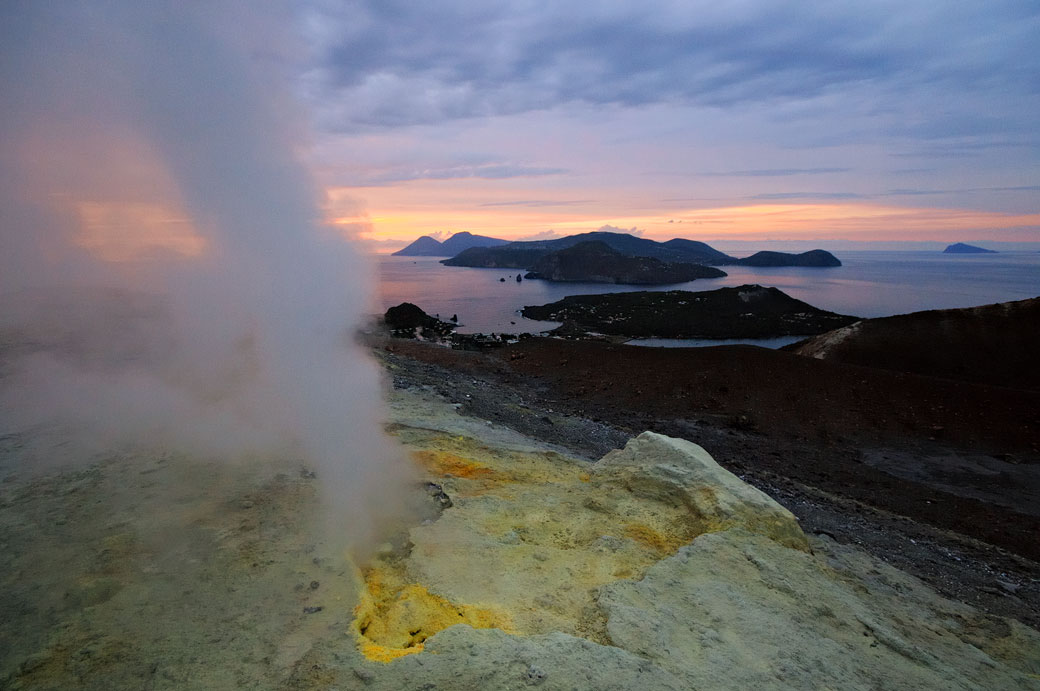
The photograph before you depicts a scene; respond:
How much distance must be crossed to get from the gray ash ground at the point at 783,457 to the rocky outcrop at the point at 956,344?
16677 millimetres

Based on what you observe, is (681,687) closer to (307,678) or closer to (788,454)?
(307,678)

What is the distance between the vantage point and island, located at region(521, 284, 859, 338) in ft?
166

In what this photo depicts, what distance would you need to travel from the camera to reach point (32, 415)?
27.6 ft

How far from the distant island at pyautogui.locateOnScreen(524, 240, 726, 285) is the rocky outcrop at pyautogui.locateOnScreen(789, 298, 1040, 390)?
83.3m

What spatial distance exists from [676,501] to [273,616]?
504cm

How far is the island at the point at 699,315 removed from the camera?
50625mm

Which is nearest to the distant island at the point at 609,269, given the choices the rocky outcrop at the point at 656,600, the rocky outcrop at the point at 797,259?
the rocky outcrop at the point at 797,259

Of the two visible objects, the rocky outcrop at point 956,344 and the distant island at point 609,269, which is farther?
the distant island at point 609,269

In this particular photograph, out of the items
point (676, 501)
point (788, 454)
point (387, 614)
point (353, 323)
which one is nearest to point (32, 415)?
point (353, 323)

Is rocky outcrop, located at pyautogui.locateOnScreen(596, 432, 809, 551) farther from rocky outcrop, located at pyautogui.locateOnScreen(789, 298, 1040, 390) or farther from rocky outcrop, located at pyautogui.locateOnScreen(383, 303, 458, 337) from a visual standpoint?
rocky outcrop, located at pyautogui.locateOnScreen(383, 303, 458, 337)

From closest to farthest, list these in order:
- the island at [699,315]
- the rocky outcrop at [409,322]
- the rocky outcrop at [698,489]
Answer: the rocky outcrop at [698,489] → the rocky outcrop at [409,322] → the island at [699,315]

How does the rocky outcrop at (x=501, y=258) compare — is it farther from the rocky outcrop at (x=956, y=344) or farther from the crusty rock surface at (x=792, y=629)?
the crusty rock surface at (x=792, y=629)

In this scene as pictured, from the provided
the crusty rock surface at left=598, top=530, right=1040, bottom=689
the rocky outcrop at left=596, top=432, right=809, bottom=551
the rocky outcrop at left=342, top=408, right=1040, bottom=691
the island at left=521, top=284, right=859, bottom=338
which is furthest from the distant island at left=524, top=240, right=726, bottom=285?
the crusty rock surface at left=598, top=530, right=1040, bottom=689

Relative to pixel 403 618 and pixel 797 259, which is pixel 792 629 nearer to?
pixel 403 618
